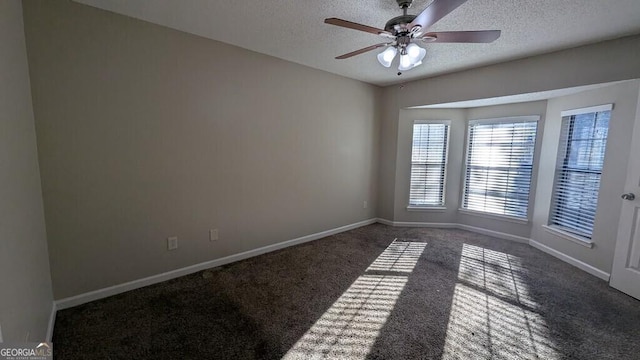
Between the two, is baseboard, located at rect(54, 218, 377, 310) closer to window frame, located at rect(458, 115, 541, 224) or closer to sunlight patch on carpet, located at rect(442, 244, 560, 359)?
sunlight patch on carpet, located at rect(442, 244, 560, 359)

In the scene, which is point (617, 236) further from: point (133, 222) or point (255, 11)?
point (133, 222)

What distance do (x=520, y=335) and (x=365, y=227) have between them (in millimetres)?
2726

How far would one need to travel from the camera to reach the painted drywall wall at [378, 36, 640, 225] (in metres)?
2.60

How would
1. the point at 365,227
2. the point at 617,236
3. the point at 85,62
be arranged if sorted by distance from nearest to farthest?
the point at 85,62 → the point at 617,236 → the point at 365,227

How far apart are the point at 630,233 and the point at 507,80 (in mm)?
2020

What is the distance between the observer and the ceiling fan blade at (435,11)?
143cm

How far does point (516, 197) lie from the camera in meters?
3.98

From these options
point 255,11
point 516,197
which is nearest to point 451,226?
point 516,197

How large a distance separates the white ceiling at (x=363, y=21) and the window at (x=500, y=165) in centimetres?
128

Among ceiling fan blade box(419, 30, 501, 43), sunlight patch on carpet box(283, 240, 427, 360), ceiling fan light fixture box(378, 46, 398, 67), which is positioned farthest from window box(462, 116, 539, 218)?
ceiling fan light fixture box(378, 46, 398, 67)

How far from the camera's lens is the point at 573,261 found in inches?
123

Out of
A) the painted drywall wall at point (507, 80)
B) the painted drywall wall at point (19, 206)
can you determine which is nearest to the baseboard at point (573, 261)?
the painted drywall wall at point (507, 80)

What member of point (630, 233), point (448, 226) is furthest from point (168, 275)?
point (630, 233)

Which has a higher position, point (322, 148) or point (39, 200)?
point (322, 148)
